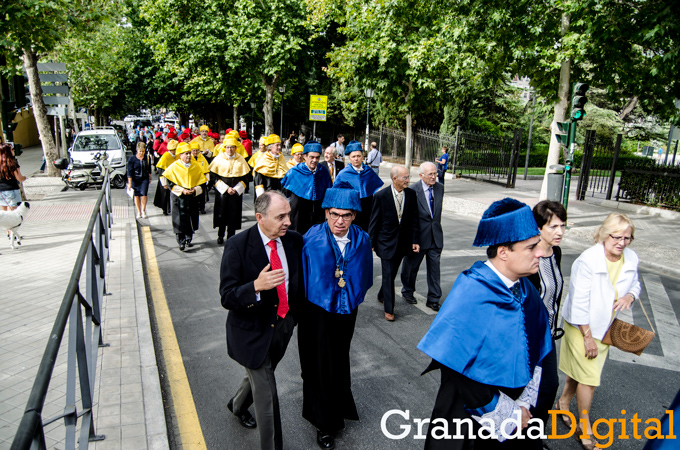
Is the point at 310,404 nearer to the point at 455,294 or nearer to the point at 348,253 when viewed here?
the point at 348,253

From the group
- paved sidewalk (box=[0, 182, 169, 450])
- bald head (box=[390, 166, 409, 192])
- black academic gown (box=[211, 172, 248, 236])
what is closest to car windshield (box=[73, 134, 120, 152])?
paved sidewalk (box=[0, 182, 169, 450])

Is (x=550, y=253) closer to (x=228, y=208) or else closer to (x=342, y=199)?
(x=342, y=199)

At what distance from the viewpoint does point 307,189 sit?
6816 millimetres

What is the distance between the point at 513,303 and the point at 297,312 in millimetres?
1688

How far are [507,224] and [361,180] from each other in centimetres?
483

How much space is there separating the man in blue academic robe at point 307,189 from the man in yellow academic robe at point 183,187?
2719mm

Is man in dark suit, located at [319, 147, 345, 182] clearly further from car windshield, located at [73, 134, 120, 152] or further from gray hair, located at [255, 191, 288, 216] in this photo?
car windshield, located at [73, 134, 120, 152]

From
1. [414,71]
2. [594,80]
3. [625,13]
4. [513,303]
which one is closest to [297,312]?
[513,303]

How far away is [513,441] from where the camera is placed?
246 cm

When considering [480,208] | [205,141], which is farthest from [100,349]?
[480,208]

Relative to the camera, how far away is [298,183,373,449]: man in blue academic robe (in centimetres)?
356

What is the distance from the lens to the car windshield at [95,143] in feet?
59.6

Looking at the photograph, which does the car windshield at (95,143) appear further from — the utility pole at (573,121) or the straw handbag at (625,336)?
the straw handbag at (625,336)

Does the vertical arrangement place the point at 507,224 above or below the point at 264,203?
above
